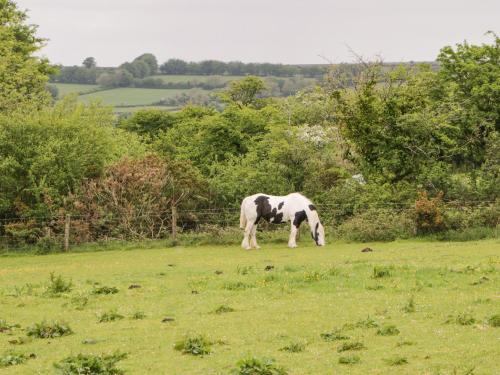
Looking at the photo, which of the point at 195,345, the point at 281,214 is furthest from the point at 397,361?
the point at 281,214

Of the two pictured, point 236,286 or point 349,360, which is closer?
point 349,360

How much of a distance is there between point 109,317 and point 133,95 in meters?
135

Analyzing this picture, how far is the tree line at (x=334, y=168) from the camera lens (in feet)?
118

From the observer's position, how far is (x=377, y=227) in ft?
111

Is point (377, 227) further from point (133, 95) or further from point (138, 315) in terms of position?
point (133, 95)

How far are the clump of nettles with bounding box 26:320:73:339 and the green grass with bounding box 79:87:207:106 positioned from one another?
122 meters

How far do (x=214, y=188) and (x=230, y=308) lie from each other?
21580 mm

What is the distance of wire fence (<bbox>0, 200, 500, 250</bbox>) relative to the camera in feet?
116

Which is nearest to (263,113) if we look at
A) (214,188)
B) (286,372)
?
(214,188)

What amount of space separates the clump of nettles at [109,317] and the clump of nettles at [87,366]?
15.6ft

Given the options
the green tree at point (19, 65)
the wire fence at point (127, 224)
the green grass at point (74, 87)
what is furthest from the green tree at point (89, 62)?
the wire fence at point (127, 224)

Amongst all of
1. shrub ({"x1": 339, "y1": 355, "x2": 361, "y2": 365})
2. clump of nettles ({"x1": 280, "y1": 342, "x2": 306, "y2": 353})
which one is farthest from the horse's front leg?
shrub ({"x1": 339, "y1": 355, "x2": 361, "y2": 365})

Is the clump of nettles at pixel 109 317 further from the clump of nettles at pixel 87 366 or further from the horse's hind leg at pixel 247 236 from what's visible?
the horse's hind leg at pixel 247 236

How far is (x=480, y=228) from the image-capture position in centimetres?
3284
